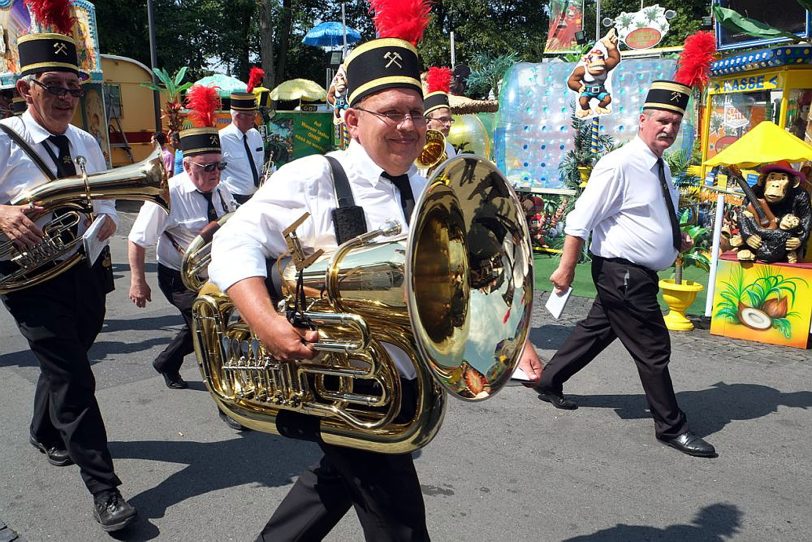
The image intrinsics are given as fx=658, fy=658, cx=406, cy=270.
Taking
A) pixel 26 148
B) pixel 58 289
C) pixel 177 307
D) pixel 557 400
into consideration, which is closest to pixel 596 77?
pixel 557 400

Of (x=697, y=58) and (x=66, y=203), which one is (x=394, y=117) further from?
(x=697, y=58)

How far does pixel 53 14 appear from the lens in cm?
336

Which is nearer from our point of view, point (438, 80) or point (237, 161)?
point (438, 80)

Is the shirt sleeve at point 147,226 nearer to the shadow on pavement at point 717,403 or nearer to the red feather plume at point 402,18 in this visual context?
A: the red feather plume at point 402,18

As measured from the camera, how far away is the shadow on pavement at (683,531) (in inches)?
115

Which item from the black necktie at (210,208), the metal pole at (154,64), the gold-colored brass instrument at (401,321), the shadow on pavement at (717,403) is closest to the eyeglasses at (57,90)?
the black necktie at (210,208)

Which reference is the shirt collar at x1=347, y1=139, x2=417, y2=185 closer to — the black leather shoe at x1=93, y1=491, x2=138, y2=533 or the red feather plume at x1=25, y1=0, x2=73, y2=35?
the black leather shoe at x1=93, y1=491, x2=138, y2=533

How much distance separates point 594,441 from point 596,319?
2.51 ft

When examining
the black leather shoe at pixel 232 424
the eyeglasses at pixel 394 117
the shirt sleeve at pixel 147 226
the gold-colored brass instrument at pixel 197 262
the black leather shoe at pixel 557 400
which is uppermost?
the eyeglasses at pixel 394 117

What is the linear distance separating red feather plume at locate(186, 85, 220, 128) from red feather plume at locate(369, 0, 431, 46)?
2906 millimetres

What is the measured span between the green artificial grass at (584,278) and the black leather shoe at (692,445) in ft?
10.1

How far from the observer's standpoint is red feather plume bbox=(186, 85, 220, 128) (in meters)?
4.78

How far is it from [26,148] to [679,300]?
5.26m

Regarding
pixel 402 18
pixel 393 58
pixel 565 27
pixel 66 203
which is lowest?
pixel 66 203
